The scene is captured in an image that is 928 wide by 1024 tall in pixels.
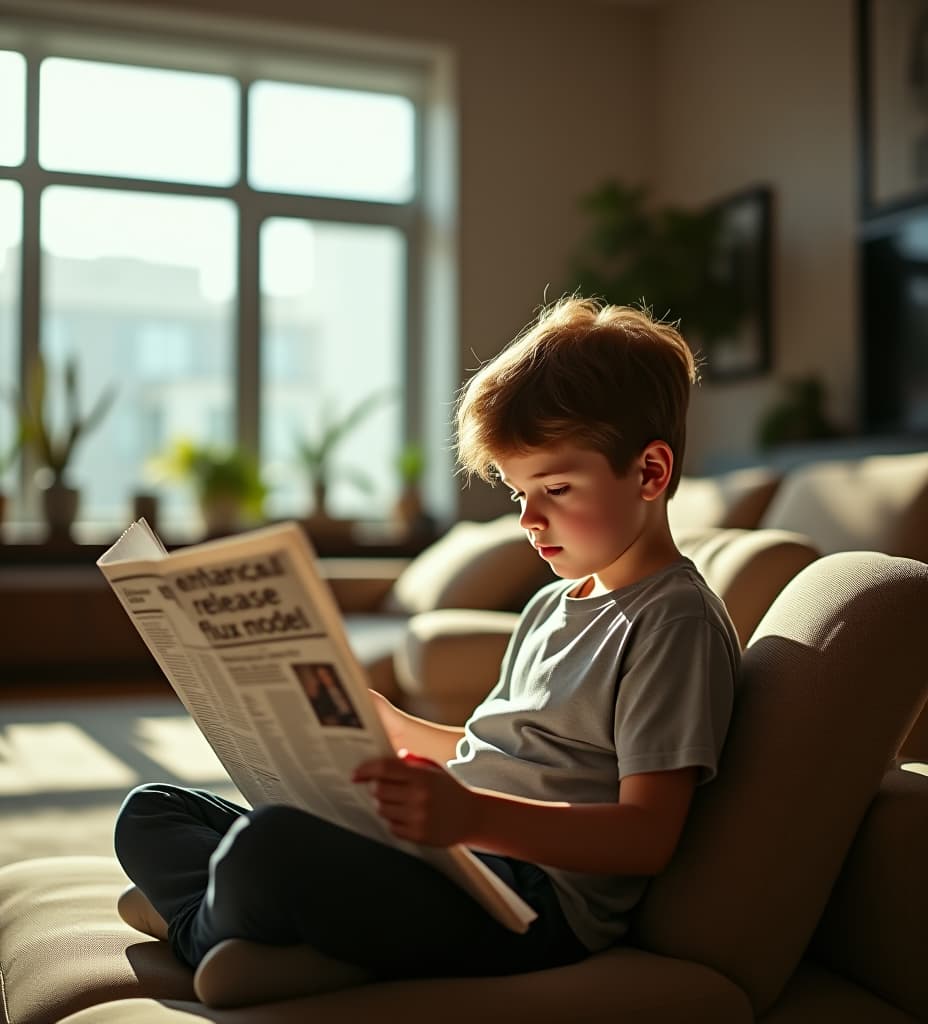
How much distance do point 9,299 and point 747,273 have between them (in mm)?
3363

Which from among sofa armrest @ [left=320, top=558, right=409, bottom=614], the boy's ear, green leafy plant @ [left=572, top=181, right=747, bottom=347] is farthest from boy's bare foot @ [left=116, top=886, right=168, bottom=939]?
green leafy plant @ [left=572, top=181, right=747, bottom=347]

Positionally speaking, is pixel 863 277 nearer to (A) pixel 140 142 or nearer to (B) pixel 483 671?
(B) pixel 483 671

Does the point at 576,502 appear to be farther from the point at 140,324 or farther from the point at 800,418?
the point at 140,324

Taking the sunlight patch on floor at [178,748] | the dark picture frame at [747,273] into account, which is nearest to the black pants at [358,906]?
the sunlight patch on floor at [178,748]

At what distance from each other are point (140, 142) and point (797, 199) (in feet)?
10.1

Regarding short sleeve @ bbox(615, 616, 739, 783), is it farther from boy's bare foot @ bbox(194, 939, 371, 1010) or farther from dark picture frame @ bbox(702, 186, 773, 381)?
dark picture frame @ bbox(702, 186, 773, 381)

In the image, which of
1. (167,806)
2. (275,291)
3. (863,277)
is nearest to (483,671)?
(167,806)

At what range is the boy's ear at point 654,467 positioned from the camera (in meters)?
1.19

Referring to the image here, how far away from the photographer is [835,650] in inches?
46.1

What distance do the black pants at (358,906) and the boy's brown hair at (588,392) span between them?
396 millimetres

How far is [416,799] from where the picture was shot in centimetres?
95

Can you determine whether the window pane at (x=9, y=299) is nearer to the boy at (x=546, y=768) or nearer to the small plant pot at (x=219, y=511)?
the small plant pot at (x=219, y=511)

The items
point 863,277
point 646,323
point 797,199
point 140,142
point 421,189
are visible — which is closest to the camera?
point 646,323

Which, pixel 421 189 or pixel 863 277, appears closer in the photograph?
pixel 863 277
